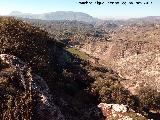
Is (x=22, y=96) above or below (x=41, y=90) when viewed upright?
above

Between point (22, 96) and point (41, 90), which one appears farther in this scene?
point (41, 90)

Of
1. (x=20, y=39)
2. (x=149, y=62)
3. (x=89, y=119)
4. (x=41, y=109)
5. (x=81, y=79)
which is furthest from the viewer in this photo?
(x=149, y=62)

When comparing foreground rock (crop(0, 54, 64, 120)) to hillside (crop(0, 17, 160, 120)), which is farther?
hillside (crop(0, 17, 160, 120))

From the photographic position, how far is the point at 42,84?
132ft

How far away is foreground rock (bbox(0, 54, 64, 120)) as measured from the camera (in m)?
30.5

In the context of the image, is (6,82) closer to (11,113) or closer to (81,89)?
(11,113)

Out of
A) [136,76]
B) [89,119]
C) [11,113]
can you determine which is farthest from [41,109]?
[136,76]

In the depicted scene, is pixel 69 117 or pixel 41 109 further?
pixel 69 117

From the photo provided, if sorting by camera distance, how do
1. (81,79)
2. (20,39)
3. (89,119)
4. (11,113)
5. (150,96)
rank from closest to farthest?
(11,113)
(89,119)
(20,39)
(81,79)
(150,96)

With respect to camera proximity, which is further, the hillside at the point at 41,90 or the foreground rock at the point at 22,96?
the hillside at the point at 41,90

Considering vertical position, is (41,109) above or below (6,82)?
below

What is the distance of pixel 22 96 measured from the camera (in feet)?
109

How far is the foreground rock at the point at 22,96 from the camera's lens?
30547 mm

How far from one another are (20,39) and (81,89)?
16.5 m
